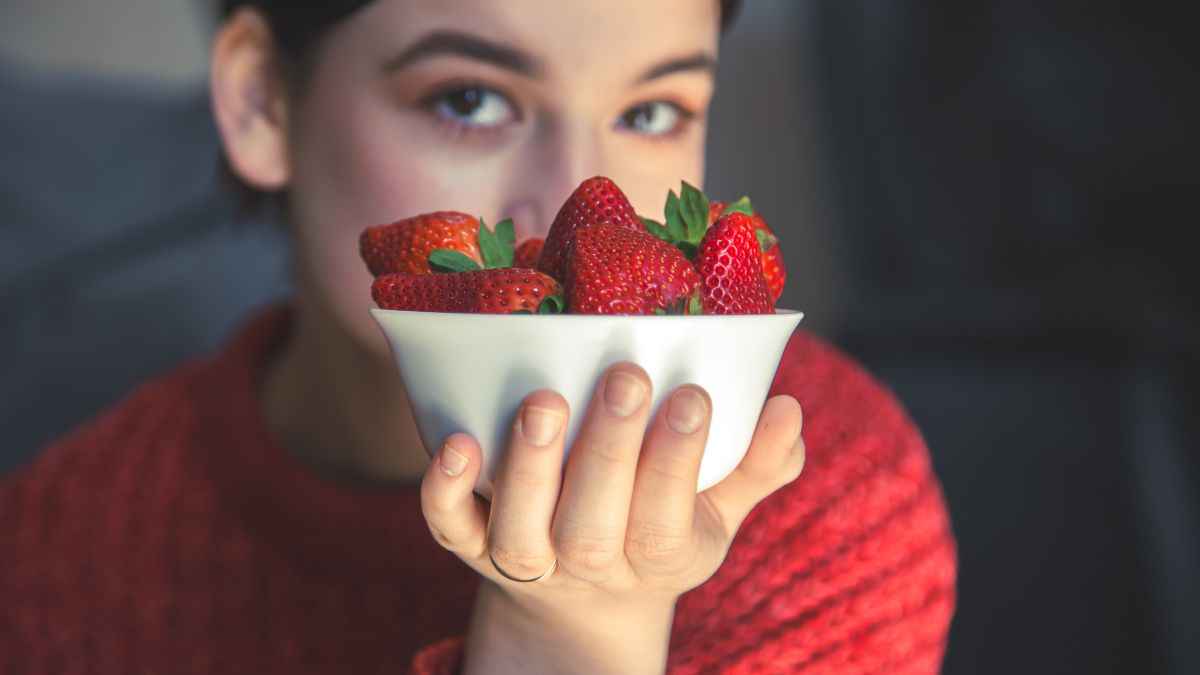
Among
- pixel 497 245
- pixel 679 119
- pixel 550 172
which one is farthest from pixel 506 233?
pixel 679 119

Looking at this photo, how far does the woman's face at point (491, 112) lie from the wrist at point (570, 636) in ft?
0.90

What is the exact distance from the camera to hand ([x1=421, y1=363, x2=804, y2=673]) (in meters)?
0.42

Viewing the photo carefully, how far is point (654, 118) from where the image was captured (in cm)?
79

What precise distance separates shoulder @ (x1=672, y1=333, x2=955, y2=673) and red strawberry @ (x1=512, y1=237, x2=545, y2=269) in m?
0.27

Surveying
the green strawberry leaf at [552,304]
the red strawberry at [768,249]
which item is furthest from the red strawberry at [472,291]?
the red strawberry at [768,249]

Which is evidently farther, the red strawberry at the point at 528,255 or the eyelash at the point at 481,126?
the eyelash at the point at 481,126

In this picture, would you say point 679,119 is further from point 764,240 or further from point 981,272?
point 981,272

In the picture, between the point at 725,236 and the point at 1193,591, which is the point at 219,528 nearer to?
the point at 725,236

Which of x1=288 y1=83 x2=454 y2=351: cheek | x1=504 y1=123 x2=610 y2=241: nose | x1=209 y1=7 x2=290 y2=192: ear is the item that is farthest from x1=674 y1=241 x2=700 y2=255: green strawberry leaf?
x1=209 y1=7 x2=290 y2=192: ear

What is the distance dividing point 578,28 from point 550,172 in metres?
0.10

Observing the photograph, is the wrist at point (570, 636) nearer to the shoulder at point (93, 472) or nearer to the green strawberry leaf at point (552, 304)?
the green strawberry leaf at point (552, 304)

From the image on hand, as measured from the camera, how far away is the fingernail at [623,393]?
1.32 ft

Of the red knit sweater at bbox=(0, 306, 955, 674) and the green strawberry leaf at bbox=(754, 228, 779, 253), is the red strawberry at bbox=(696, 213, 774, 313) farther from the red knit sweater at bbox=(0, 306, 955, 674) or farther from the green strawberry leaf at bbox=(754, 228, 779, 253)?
the red knit sweater at bbox=(0, 306, 955, 674)

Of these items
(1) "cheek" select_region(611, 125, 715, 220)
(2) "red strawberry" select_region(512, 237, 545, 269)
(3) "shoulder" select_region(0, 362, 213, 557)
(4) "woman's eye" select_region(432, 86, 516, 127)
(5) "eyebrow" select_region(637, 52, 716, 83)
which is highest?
(5) "eyebrow" select_region(637, 52, 716, 83)
